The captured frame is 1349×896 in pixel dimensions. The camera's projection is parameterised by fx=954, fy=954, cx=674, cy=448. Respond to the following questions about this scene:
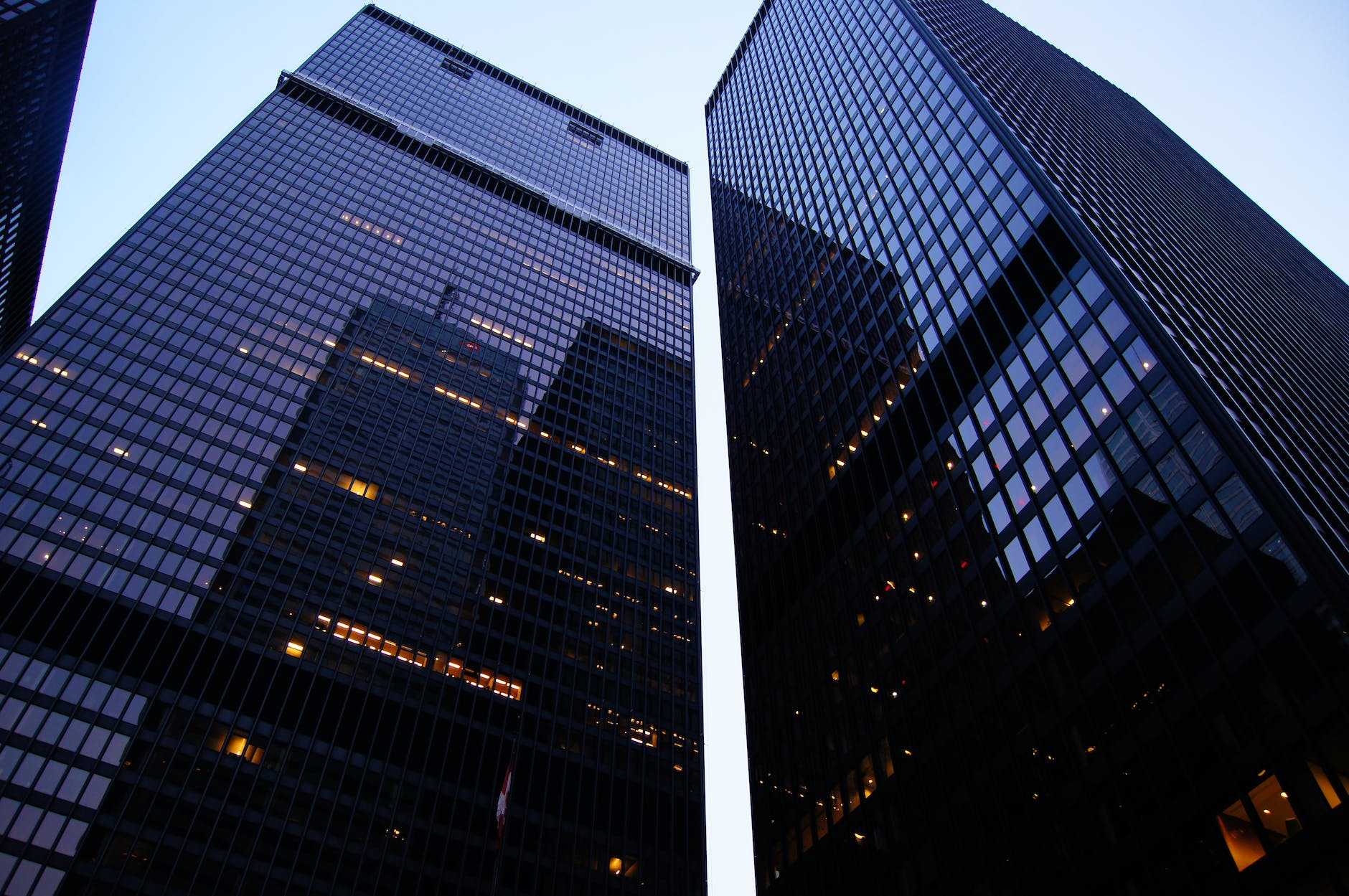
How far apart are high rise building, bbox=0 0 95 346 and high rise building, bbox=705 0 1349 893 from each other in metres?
66.0

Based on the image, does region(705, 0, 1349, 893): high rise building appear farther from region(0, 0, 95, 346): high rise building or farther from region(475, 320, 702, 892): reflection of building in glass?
region(0, 0, 95, 346): high rise building

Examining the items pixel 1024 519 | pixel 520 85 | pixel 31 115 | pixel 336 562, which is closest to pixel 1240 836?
pixel 1024 519

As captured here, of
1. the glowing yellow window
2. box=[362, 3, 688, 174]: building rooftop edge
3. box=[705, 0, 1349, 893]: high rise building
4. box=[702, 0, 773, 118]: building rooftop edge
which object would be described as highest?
box=[362, 3, 688, 174]: building rooftop edge

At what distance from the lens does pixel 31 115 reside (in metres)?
86.1

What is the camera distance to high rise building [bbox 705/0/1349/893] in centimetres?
3369

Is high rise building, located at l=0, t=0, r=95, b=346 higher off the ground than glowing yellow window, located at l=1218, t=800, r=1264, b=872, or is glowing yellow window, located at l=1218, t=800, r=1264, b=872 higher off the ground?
high rise building, located at l=0, t=0, r=95, b=346

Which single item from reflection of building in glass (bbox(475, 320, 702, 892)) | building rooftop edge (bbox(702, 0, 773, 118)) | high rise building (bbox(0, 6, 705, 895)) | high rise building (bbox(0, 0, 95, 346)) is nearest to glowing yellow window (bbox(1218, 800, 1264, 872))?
high rise building (bbox(0, 6, 705, 895))

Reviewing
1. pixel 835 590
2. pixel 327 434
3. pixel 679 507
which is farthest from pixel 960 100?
pixel 327 434

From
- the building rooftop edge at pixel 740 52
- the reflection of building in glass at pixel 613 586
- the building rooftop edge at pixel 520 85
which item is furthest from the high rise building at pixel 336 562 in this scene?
the building rooftop edge at pixel 520 85

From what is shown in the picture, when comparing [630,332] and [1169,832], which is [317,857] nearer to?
[1169,832]

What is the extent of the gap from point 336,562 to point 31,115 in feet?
164

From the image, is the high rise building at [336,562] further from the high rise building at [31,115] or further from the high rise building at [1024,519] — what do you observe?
the high rise building at [1024,519]

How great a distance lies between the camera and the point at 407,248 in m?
118

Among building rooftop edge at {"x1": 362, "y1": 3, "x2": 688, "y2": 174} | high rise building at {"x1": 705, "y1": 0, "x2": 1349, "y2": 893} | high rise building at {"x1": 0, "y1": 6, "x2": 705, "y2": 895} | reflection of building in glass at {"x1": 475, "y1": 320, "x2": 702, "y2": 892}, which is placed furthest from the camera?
building rooftop edge at {"x1": 362, "y1": 3, "x2": 688, "y2": 174}
